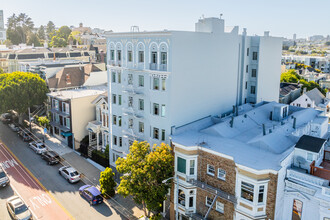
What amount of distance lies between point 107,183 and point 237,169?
59.8ft

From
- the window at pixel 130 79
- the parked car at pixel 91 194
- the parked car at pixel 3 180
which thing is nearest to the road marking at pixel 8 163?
the parked car at pixel 3 180

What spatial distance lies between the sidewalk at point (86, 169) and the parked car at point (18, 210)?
951cm

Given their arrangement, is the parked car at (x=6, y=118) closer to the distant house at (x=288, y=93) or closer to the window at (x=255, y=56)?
the window at (x=255, y=56)

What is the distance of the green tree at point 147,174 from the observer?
28.1 metres

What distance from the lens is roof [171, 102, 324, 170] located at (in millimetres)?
25625

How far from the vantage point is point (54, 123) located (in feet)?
182

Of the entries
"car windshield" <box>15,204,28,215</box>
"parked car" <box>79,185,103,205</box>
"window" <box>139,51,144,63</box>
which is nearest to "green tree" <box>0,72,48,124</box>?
"parked car" <box>79,185,103,205</box>

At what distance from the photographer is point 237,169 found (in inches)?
982

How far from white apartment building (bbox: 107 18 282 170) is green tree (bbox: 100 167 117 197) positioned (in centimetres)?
423

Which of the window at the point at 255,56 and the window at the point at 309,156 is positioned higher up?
the window at the point at 255,56

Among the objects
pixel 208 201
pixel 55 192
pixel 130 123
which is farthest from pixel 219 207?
pixel 55 192

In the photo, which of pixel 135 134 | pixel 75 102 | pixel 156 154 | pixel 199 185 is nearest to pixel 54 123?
pixel 75 102

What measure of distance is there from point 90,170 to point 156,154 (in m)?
19.3

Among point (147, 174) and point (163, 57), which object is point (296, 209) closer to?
point (147, 174)
